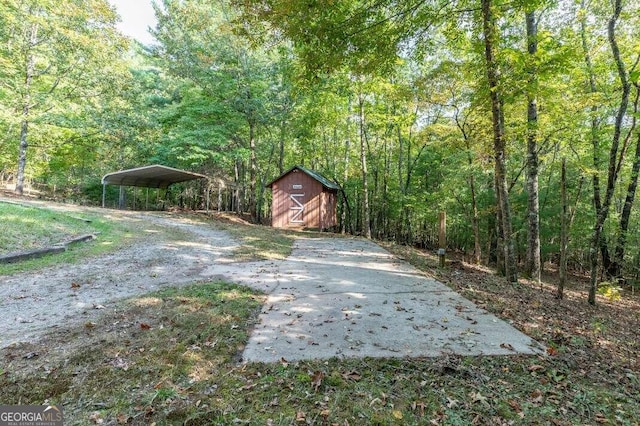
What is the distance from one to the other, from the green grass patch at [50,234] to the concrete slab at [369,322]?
396cm

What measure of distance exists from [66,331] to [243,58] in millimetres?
15103

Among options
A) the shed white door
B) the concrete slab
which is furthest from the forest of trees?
the shed white door

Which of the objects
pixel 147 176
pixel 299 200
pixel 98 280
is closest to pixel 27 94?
pixel 147 176

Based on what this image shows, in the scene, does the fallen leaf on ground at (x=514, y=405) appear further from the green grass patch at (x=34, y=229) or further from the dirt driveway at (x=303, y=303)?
the green grass patch at (x=34, y=229)

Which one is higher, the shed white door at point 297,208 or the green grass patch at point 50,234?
the shed white door at point 297,208

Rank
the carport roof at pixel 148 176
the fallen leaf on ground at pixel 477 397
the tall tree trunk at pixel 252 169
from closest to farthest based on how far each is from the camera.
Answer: the fallen leaf on ground at pixel 477 397 → the carport roof at pixel 148 176 → the tall tree trunk at pixel 252 169

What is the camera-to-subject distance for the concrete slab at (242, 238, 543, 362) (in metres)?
2.91

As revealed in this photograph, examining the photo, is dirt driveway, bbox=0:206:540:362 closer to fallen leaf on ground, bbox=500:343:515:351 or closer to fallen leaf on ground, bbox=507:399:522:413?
fallen leaf on ground, bbox=500:343:515:351

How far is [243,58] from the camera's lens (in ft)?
50.6

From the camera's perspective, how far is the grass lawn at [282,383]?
2.07 m

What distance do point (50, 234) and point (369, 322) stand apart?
7817 mm

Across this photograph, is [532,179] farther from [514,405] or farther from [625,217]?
[514,405]

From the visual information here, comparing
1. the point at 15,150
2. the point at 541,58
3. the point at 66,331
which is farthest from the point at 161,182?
the point at 541,58

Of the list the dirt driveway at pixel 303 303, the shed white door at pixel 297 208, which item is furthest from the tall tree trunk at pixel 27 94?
the dirt driveway at pixel 303 303
